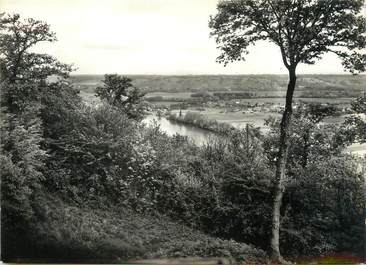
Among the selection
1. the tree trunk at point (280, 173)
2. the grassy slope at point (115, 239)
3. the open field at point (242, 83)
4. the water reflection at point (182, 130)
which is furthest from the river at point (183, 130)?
the tree trunk at point (280, 173)

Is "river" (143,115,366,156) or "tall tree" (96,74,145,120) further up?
"tall tree" (96,74,145,120)

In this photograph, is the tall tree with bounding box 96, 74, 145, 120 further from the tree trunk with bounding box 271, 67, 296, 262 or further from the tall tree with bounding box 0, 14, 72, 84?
the tree trunk with bounding box 271, 67, 296, 262

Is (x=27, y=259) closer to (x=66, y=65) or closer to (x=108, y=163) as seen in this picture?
(x=108, y=163)

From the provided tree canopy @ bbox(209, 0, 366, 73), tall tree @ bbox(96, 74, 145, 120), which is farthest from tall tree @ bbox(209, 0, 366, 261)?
tall tree @ bbox(96, 74, 145, 120)

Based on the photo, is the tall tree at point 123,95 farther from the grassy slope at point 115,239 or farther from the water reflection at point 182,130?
the grassy slope at point 115,239

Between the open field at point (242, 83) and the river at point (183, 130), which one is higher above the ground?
the open field at point (242, 83)

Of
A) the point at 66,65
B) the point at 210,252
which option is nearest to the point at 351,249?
the point at 210,252
